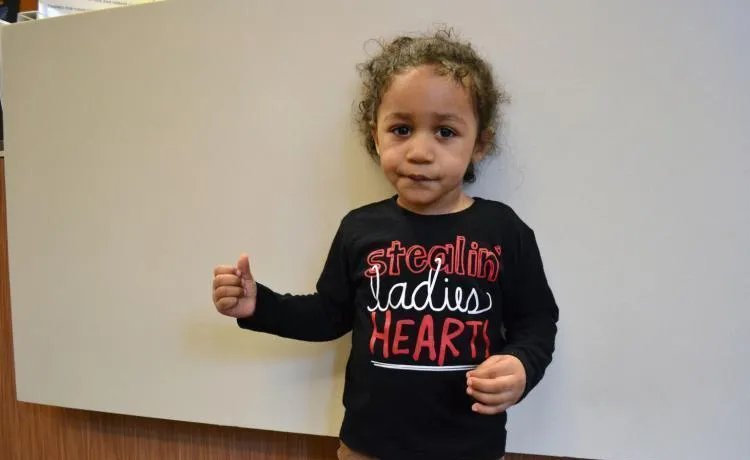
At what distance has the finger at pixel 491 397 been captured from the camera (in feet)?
1.62

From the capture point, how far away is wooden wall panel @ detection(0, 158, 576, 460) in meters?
0.80

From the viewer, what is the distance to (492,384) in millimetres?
492

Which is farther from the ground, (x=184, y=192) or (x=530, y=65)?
(x=530, y=65)

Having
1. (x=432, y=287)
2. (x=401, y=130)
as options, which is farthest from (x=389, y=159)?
(x=432, y=287)

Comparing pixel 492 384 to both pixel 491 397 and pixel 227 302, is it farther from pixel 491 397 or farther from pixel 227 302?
pixel 227 302

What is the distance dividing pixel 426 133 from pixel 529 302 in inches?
9.6

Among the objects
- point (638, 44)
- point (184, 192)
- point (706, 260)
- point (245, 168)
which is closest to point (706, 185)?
point (706, 260)

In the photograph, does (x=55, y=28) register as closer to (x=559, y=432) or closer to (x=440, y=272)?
(x=440, y=272)

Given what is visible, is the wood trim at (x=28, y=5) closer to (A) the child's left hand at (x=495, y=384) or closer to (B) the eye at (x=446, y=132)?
(B) the eye at (x=446, y=132)

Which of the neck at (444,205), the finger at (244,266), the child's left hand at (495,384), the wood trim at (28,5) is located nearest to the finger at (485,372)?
the child's left hand at (495,384)

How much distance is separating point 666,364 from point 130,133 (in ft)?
2.81

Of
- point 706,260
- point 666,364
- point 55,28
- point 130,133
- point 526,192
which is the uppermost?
point 55,28

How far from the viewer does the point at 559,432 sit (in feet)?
2.14

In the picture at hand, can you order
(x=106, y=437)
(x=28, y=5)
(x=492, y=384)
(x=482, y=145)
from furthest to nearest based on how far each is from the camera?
(x=28, y=5) < (x=106, y=437) < (x=482, y=145) < (x=492, y=384)
